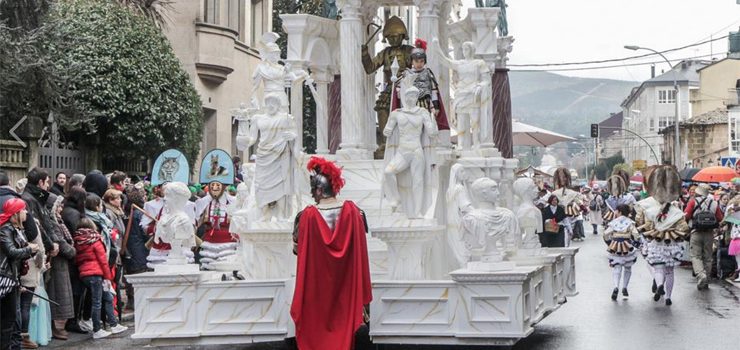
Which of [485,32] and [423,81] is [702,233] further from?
[423,81]

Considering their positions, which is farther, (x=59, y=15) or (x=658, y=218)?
(x=59, y=15)

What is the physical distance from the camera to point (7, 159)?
21531 millimetres

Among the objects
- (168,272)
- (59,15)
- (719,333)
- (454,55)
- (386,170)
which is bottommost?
(719,333)

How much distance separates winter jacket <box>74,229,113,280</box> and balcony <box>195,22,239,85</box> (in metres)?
21.8

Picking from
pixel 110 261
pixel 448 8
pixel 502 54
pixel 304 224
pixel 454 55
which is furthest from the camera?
pixel 502 54

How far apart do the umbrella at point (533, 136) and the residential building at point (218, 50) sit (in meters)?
9.65

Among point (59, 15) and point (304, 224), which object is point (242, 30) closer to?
point (59, 15)

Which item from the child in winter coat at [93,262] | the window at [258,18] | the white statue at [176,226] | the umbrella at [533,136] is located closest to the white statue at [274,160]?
the white statue at [176,226]

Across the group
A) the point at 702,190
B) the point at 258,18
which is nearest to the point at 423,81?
the point at 702,190

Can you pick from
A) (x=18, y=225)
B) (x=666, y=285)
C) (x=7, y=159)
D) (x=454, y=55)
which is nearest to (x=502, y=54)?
(x=454, y=55)

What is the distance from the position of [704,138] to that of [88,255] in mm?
55009

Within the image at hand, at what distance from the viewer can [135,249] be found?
55.0 ft

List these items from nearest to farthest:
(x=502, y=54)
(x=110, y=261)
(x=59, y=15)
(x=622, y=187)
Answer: (x=110, y=261), (x=502, y=54), (x=59, y=15), (x=622, y=187)

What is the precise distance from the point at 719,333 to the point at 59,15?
55.1ft
